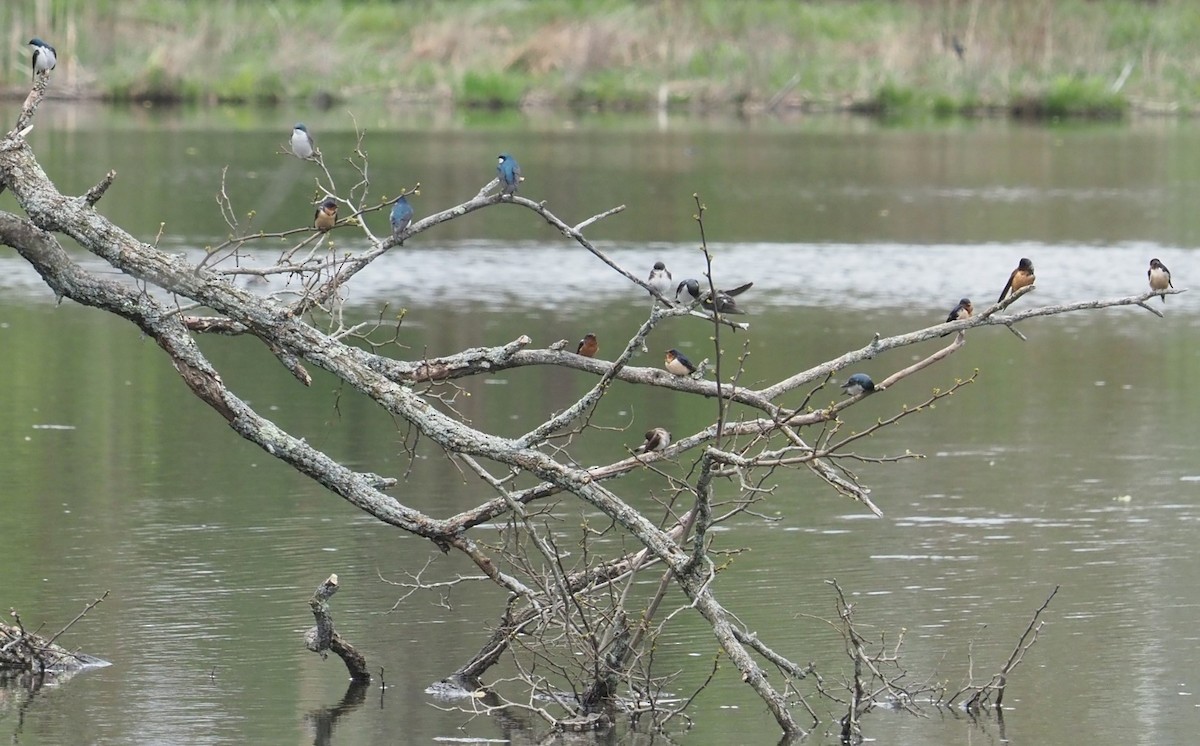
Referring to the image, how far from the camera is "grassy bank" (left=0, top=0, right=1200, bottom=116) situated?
1748 inches

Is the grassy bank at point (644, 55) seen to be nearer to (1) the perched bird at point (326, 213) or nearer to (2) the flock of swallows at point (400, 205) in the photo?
(2) the flock of swallows at point (400, 205)

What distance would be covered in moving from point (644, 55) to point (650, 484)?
3614cm

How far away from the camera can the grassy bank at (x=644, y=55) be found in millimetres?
44406

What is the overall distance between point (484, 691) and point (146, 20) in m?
40.2

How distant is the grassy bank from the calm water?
15.3 m

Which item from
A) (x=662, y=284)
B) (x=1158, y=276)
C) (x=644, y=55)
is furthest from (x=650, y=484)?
(x=644, y=55)

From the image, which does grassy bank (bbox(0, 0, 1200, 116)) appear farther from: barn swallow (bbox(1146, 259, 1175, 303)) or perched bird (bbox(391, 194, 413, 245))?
perched bird (bbox(391, 194, 413, 245))

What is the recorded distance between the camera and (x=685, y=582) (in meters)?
7.50

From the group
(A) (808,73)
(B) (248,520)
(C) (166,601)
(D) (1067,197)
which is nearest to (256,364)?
(B) (248,520)

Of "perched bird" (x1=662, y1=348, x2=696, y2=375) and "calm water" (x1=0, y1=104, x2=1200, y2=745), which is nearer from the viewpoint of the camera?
"calm water" (x1=0, y1=104, x2=1200, y2=745)

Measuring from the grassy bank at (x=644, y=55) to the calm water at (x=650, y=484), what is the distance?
15.3 m

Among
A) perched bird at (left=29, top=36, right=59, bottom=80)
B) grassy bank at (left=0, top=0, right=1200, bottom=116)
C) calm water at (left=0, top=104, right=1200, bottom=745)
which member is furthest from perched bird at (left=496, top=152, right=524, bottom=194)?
grassy bank at (left=0, top=0, right=1200, bottom=116)

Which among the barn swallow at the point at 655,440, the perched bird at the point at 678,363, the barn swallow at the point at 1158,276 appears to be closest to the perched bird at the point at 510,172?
the perched bird at the point at 678,363

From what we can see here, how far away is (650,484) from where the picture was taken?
13.0 meters
